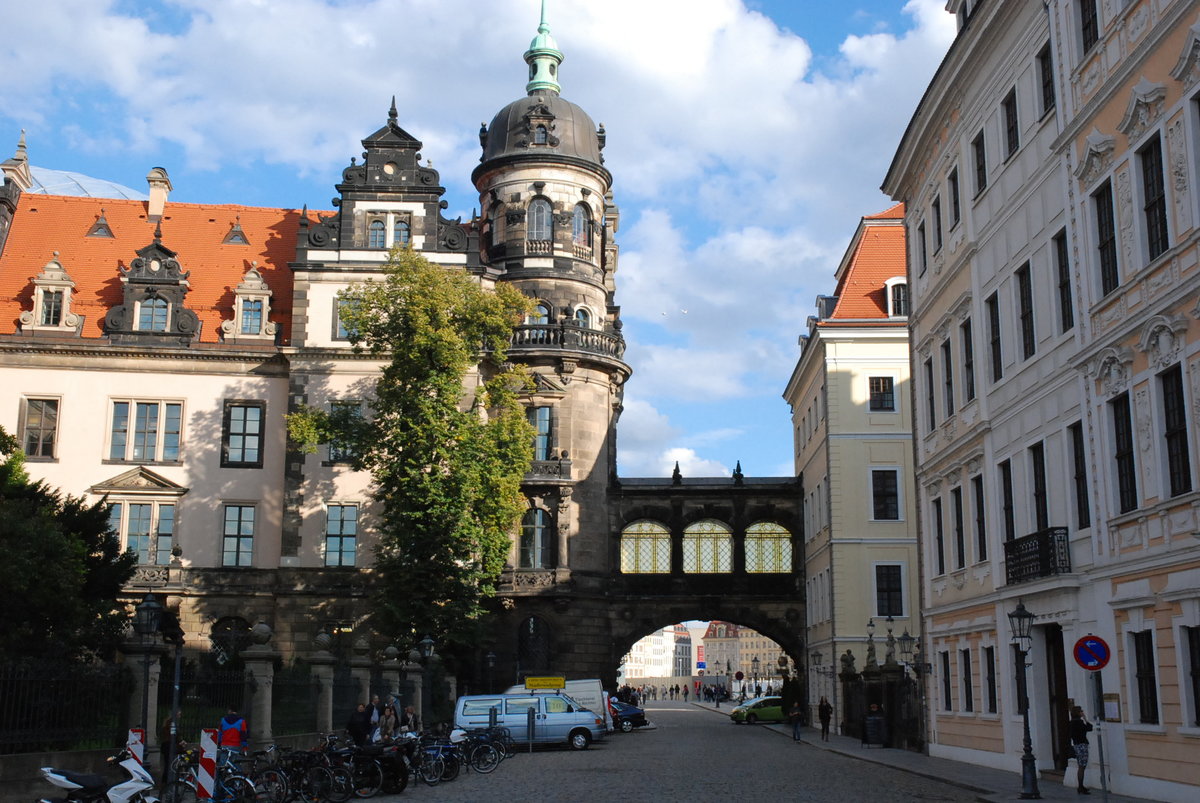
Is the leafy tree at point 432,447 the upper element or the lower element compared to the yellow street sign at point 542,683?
upper

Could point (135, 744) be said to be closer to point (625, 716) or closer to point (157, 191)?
point (625, 716)

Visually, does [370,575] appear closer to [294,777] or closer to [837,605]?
[837,605]

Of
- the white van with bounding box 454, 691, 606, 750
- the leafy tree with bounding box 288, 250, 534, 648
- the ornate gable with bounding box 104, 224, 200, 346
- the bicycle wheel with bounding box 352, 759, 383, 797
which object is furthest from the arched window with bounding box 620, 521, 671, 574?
the bicycle wheel with bounding box 352, 759, 383, 797

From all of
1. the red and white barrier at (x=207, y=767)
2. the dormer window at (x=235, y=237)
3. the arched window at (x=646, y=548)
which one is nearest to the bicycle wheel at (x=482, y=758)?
the red and white barrier at (x=207, y=767)

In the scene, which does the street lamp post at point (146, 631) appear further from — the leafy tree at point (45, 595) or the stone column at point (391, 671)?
the stone column at point (391, 671)

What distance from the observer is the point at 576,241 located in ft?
180

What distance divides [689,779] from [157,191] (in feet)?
135

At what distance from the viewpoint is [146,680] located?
70.6 feet

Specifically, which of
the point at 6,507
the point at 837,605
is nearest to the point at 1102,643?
the point at 6,507

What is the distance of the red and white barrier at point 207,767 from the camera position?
1952 cm

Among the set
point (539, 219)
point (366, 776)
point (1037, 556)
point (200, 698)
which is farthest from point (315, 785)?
point (539, 219)

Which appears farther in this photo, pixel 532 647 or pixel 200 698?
pixel 532 647

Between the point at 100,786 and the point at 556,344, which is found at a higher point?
the point at 556,344

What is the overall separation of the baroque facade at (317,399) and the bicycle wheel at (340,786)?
884 inches
